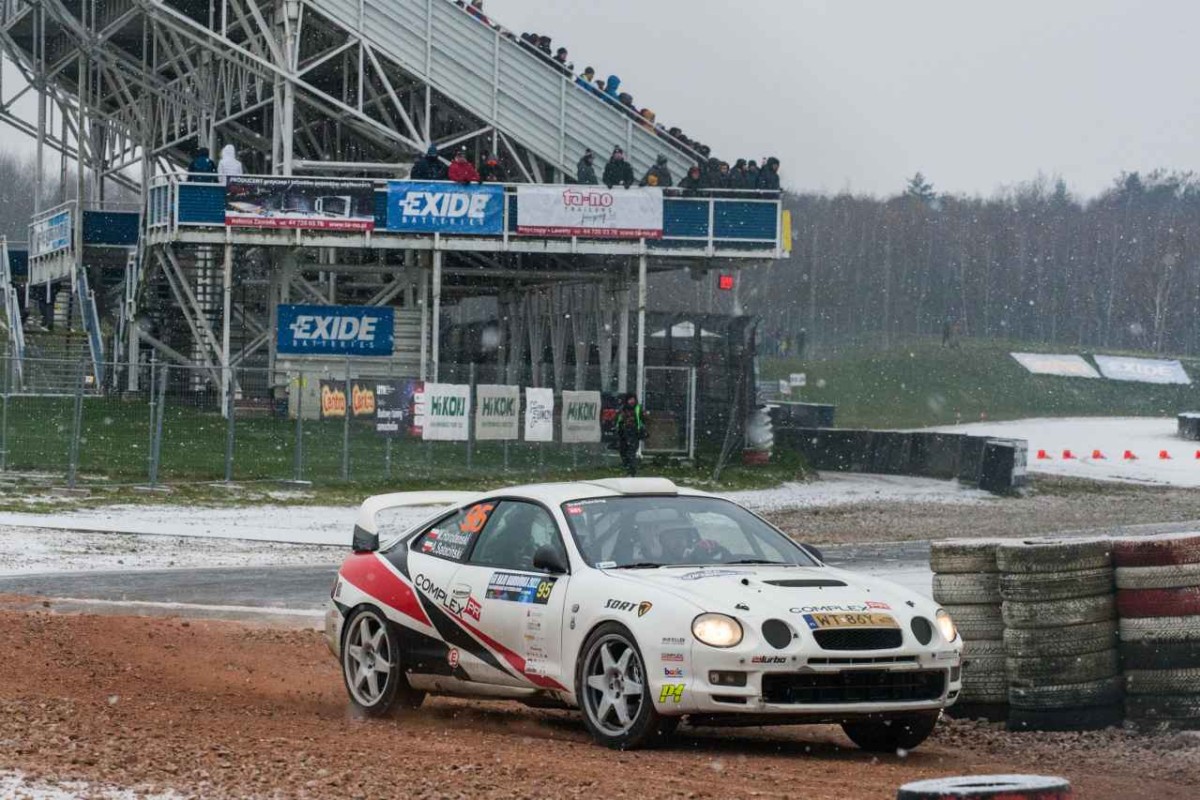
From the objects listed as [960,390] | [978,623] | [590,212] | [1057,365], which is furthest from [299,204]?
[1057,365]

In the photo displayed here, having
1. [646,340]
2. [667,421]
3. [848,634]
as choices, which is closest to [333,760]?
[848,634]

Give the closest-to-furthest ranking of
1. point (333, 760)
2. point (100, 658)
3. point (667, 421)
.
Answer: point (333, 760), point (100, 658), point (667, 421)

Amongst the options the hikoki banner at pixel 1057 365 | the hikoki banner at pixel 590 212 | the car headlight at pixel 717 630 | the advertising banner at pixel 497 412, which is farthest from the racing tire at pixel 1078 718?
the hikoki banner at pixel 1057 365

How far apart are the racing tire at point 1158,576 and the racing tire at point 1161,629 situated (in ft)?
0.54

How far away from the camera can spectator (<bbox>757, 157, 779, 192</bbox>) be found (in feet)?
126

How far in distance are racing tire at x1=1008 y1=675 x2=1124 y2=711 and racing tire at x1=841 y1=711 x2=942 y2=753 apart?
795mm

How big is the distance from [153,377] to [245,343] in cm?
1431

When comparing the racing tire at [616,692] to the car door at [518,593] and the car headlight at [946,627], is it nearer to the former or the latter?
the car door at [518,593]

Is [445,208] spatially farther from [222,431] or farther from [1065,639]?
[1065,639]

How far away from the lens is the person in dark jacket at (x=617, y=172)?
3756 cm

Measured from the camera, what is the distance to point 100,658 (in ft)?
37.0

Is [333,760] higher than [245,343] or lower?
lower

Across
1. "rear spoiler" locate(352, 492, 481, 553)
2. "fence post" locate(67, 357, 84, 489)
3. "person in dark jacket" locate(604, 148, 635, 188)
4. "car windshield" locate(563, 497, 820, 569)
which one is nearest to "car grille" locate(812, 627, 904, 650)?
"car windshield" locate(563, 497, 820, 569)

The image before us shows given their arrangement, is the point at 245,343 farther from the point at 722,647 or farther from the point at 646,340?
the point at 722,647
